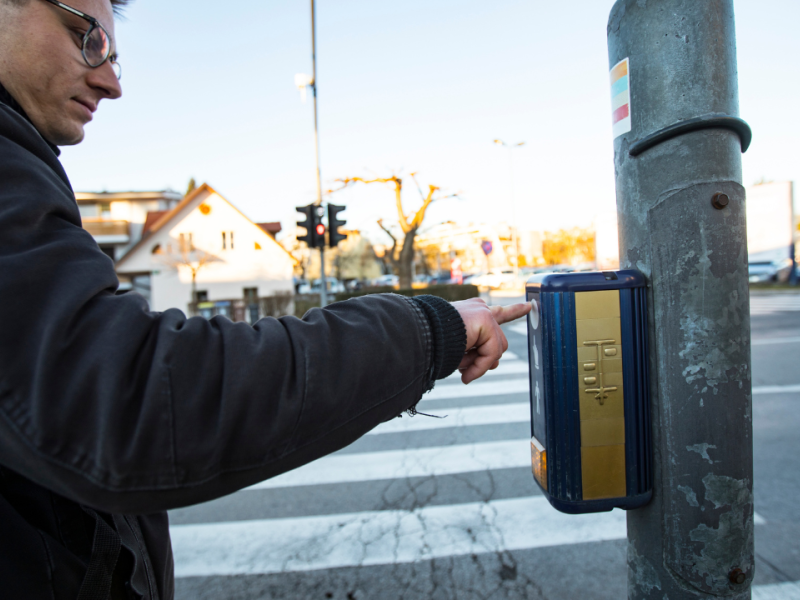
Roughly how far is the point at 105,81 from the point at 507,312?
3.09 feet

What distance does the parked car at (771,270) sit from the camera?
27.0 meters

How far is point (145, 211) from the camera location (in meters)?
36.4

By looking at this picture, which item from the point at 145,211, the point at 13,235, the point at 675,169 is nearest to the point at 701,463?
the point at 675,169

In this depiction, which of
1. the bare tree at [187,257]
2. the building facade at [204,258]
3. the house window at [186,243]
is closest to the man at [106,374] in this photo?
the building facade at [204,258]

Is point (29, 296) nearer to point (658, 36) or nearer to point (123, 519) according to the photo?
point (123, 519)

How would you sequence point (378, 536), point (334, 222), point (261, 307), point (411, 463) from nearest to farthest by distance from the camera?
point (378, 536) → point (411, 463) → point (334, 222) → point (261, 307)

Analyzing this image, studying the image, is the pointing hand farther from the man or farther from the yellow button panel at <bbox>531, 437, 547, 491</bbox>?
the yellow button panel at <bbox>531, 437, 547, 491</bbox>

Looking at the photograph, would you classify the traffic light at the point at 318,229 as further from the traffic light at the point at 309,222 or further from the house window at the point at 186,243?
the house window at the point at 186,243

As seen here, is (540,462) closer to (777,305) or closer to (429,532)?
(429,532)

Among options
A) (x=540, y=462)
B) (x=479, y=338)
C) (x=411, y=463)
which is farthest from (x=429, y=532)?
(x=479, y=338)

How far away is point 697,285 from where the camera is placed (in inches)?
46.4

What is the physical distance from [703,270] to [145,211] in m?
40.1

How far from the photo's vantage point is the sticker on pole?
128 cm

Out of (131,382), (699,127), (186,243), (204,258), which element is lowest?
(131,382)
